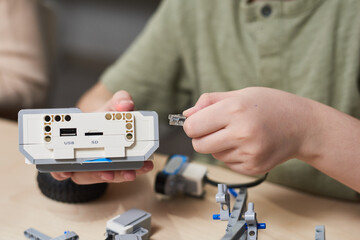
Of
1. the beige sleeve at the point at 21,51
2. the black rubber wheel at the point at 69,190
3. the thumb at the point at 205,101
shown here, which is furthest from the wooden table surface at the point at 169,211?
the beige sleeve at the point at 21,51

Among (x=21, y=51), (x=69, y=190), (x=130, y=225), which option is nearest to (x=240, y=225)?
(x=130, y=225)

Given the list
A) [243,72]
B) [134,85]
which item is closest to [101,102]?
[134,85]

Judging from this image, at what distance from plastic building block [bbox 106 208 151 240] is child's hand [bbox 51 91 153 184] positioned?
0.04 meters

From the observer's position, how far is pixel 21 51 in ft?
3.40

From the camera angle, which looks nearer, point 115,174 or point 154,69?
point 115,174

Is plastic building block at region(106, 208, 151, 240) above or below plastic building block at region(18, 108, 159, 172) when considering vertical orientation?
below

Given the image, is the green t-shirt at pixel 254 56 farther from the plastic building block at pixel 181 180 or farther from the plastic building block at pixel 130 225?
the plastic building block at pixel 130 225

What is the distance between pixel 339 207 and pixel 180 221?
0.70ft

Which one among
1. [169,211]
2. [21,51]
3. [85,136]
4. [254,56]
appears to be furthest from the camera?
[21,51]

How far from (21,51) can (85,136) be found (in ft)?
2.45

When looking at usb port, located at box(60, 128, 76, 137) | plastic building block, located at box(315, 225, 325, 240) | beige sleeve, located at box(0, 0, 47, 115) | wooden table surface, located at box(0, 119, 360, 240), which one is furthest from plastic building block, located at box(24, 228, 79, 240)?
beige sleeve, located at box(0, 0, 47, 115)

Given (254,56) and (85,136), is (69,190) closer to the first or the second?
(85,136)

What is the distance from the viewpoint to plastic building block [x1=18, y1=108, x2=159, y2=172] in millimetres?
387

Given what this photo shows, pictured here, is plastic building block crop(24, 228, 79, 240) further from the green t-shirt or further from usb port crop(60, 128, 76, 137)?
the green t-shirt
